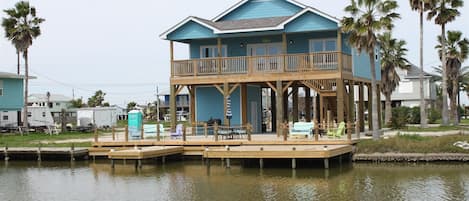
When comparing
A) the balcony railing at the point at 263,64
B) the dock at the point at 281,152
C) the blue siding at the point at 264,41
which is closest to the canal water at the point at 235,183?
the dock at the point at 281,152

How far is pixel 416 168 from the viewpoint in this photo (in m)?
23.3

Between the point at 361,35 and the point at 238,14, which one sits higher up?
the point at 238,14

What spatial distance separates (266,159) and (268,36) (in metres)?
9.50

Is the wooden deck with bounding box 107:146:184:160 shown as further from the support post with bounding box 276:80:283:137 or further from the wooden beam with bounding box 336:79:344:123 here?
the wooden beam with bounding box 336:79:344:123

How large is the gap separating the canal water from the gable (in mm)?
8316

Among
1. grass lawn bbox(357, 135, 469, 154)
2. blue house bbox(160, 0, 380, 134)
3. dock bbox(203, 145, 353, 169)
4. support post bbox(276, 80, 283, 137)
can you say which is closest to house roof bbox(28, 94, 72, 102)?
blue house bbox(160, 0, 380, 134)

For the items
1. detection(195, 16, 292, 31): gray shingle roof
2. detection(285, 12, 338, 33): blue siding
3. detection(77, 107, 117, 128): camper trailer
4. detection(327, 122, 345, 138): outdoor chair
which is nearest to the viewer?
detection(327, 122, 345, 138): outdoor chair

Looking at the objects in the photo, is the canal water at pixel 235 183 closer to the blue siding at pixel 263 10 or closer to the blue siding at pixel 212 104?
the blue siding at pixel 212 104

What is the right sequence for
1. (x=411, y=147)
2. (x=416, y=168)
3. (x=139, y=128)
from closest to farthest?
(x=416, y=168) → (x=411, y=147) → (x=139, y=128)

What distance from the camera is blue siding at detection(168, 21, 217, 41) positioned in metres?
32.7

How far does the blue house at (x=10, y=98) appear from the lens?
4855 cm

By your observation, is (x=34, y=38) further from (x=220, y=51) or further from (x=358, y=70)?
(x=358, y=70)

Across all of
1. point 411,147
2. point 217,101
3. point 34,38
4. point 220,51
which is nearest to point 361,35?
point 411,147

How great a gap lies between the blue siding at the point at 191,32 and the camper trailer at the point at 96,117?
23.1 m
